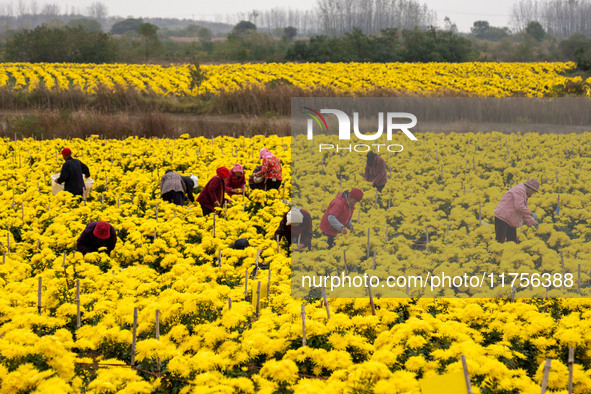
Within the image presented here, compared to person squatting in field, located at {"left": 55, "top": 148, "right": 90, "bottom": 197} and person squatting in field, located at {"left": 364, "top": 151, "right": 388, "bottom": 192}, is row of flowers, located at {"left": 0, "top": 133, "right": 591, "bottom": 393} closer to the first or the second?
person squatting in field, located at {"left": 364, "top": 151, "right": 388, "bottom": 192}

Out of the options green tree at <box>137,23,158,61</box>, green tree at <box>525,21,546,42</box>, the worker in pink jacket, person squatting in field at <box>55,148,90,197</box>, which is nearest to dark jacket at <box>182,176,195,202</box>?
person squatting in field at <box>55,148,90,197</box>

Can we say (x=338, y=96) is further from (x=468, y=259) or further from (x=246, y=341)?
(x=246, y=341)

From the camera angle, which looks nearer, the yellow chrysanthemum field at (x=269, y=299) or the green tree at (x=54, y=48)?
the yellow chrysanthemum field at (x=269, y=299)

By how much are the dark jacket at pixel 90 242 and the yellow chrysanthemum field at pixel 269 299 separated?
8.1 inches

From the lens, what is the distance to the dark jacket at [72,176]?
42.9 feet

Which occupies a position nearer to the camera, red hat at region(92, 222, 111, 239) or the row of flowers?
the row of flowers

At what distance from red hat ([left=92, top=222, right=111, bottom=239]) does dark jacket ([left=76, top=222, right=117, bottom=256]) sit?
16 centimetres

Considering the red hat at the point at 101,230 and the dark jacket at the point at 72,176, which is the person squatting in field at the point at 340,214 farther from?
the dark jacket at the point at 72,176

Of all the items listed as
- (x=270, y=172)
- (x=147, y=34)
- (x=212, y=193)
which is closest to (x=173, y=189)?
(x=212, y=193)

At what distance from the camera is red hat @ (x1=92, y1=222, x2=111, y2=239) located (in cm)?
929

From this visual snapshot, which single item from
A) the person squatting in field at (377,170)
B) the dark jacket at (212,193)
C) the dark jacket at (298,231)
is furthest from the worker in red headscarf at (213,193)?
the person squatting in field at (377,170)

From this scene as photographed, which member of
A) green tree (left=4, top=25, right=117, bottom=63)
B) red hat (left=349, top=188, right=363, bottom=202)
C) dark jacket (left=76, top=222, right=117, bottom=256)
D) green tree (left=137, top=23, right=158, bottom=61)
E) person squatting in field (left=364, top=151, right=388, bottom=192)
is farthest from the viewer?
green tree (left=137, top=23, right=158, bottom=61)

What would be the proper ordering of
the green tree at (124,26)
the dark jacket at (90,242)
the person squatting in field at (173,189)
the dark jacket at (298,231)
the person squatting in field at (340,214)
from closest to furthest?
the dark jacket at (90,242) < the person squatting in field at (340,214) < the dark jacket at (298,231) < the person squatting in field at (173,189) < the green tree at (124,26)

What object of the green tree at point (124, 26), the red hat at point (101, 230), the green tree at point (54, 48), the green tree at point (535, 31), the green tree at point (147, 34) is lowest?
the red hat at point (101, 230)
